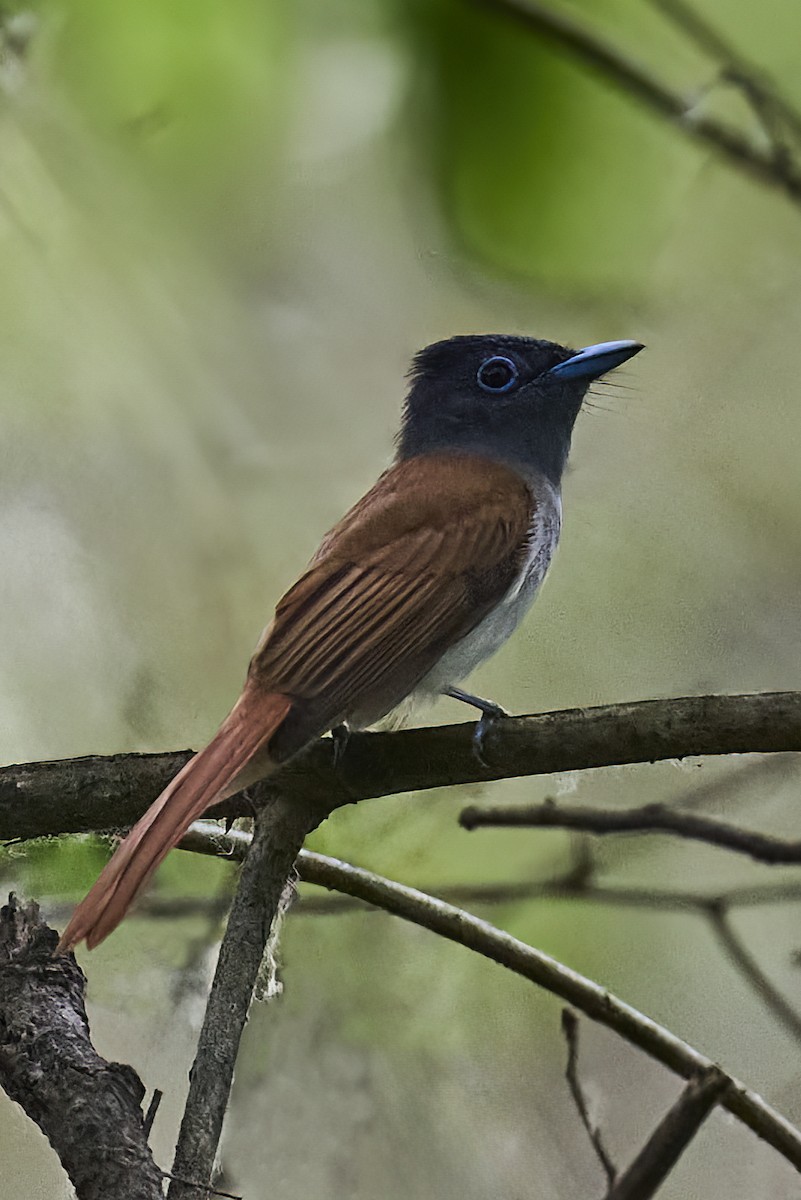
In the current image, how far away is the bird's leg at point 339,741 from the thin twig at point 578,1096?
43 cm

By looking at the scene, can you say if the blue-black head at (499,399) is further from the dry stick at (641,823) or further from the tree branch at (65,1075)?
the tree branch at (65,1075)

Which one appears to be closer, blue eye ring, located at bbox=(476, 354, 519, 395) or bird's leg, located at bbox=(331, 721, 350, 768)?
bird's leg, located at bbox=(331, 721, 350, 768)

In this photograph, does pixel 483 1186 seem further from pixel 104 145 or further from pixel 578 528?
pixel 104 145

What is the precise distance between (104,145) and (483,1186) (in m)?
1.44

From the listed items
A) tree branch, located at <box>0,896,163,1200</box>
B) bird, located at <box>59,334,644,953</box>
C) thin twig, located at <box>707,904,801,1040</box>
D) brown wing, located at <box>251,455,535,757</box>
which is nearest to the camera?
tree branch, located at <box>0,896,163,1200</box>

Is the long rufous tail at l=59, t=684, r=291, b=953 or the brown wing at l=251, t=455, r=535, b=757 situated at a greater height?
the brown wing at l=251, t=455, r=535, b=757

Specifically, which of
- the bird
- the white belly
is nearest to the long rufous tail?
the bird

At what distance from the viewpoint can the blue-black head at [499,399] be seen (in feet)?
5.41

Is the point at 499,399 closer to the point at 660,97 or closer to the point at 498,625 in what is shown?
the point at 498,625

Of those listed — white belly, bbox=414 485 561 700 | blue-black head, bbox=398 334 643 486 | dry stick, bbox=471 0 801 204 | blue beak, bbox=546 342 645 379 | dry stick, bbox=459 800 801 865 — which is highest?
dry stick, bbox=471 0 801 204

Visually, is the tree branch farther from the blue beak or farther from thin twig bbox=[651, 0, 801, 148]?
thin twig bbox=[651, 0, 801, 148]

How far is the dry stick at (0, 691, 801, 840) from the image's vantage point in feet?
3.94

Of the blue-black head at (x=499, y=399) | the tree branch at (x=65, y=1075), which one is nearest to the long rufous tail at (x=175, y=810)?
the tree branch at (x=65, y=1075)

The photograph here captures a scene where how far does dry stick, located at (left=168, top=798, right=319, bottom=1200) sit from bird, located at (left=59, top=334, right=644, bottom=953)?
0.36 feet
